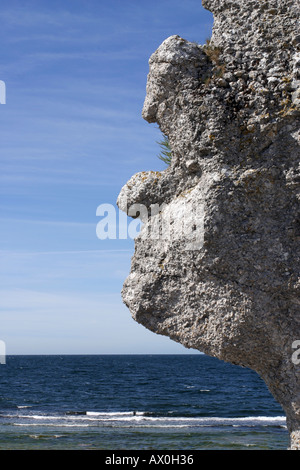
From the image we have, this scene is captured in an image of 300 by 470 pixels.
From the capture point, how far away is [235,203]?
5121 mm

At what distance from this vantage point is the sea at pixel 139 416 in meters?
20.8

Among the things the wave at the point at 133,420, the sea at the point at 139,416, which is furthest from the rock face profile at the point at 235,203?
the wave at the point at 133,420

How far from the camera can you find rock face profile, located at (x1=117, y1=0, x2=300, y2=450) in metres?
5.15

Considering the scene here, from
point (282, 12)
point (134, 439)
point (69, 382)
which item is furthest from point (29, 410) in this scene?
point (282, 12)

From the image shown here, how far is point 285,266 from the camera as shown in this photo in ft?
16.9

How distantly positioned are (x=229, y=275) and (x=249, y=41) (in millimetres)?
2509

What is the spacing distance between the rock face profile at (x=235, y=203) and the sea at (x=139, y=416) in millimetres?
13437

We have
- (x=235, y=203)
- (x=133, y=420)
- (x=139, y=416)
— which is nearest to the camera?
(x=235, y=203)

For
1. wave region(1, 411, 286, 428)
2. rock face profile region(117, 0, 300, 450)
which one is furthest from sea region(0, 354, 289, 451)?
rock face profile region(117, 0, 300, 450)

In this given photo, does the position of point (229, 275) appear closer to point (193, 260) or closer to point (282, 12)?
point (193, 260)

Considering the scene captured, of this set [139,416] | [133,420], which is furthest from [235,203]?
[139,416]

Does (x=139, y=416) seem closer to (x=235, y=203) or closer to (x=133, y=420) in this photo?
(x=133, y=420)

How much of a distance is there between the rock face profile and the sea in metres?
13.4

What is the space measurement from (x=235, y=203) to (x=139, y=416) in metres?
28.3
